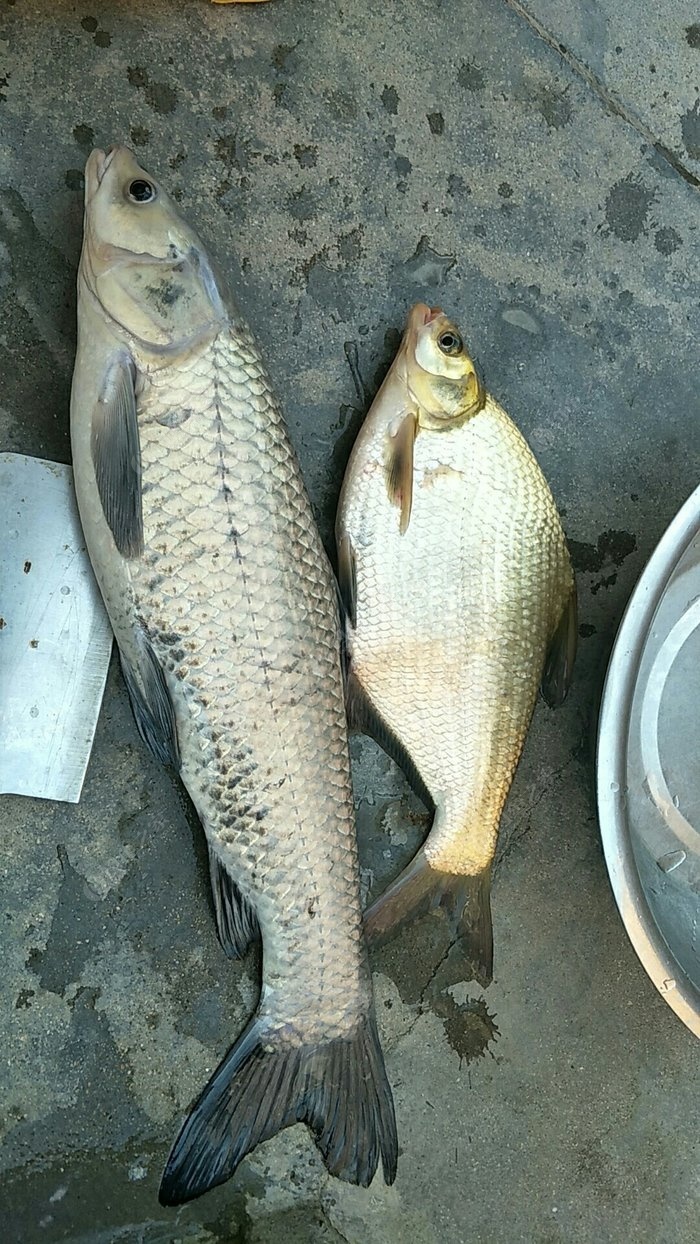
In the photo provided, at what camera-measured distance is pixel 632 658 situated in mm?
1686

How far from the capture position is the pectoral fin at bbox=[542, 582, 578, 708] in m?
1.92

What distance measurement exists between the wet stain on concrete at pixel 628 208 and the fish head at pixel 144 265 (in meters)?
1.08

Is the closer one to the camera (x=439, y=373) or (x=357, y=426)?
(x=439, y=373)

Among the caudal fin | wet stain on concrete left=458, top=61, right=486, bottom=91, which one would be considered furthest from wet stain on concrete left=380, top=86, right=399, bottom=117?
the caudal fin

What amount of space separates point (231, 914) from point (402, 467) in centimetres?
97

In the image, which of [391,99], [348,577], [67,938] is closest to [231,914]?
[67,938]

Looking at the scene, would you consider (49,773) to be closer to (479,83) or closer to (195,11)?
(195,11)

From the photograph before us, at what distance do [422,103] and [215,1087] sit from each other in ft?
7.13

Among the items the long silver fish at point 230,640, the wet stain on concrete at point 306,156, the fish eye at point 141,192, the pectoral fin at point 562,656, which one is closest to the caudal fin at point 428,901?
the long silver fish at point 230,640

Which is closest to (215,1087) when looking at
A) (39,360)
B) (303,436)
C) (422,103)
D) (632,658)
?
(632,658)

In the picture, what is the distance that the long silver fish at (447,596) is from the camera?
1799 millimetres

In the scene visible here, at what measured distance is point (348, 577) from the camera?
182 centimetres

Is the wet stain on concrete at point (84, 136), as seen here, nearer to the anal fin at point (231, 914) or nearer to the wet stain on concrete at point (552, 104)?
the wet stain on concrete at point (552, 104)

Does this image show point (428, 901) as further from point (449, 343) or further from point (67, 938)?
point (449, 343)
